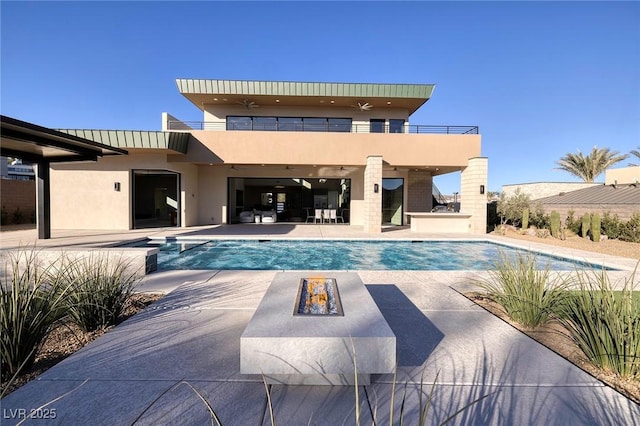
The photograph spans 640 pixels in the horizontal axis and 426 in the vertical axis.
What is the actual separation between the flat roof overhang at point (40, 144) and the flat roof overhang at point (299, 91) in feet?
22.7

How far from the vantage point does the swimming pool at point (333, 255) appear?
760 centimetres

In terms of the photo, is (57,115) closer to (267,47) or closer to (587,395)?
(267,47)

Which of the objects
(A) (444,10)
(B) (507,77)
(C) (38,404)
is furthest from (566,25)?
(C) (38,404)

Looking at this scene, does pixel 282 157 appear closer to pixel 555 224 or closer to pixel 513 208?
pixel 513 208

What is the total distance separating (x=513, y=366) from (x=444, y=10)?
14.1 meters

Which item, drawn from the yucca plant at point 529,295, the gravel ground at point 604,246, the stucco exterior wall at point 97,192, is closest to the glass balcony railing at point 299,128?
the stucco exterior wall at point 97,192

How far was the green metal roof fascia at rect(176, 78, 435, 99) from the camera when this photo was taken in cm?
1469

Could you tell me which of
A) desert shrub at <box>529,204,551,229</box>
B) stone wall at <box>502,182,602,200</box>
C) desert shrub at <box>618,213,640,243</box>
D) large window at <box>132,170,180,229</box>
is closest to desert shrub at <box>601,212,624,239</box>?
desert shrub at <box>618,213,640,243</box>

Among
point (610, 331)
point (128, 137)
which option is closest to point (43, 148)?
point (128, 137)

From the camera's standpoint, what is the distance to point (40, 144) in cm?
696

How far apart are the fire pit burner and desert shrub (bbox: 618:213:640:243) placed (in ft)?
44.3

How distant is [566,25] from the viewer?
37.2 ft

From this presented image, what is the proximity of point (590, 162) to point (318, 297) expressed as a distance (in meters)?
31.6

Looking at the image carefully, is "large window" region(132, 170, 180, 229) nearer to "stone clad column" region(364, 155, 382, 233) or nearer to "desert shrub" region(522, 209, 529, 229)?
"stone clad column" region(364, 155, 382, 233)
